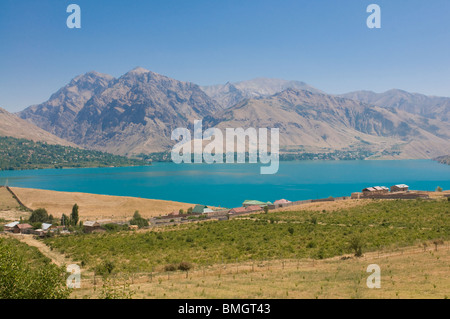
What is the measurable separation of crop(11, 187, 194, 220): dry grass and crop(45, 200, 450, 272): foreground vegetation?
147 feet

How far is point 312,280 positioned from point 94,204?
98.0 meters

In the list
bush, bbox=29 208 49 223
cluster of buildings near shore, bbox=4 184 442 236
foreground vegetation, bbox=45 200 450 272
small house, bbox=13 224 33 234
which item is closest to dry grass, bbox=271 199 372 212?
cluster of buildings near shore, bbox=4 184 442 236

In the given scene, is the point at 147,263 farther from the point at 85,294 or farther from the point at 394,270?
the point at 394,270

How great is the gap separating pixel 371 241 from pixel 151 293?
81.0ft

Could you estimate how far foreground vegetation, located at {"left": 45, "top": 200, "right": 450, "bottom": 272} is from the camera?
34.2 m

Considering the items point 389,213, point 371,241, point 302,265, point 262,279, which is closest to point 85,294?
point 262,279

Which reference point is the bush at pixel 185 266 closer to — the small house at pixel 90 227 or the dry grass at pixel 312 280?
the dry grass at pixel 312 280

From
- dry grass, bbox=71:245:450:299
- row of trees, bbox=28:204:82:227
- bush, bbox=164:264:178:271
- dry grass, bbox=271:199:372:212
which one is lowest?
row of trees, bbox=28:204:82:227

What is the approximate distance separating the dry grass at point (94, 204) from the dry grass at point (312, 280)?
67.8m

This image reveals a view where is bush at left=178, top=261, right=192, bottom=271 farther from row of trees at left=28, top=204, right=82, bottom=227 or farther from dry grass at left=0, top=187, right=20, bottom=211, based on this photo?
dry grass at left=0, top=187, right=20, bottom=211

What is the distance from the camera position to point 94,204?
362ft

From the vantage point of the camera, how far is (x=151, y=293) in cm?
2056

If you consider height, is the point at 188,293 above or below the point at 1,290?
below
